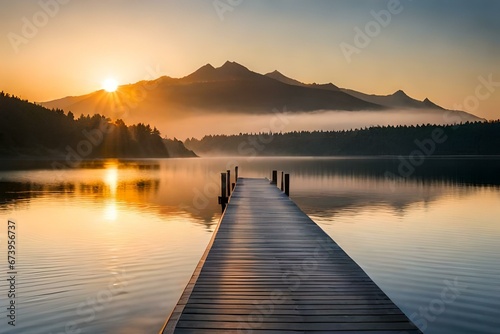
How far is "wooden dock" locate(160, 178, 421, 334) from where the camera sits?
23.3ft

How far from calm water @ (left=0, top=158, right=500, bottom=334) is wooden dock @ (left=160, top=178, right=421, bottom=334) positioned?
6.58ft

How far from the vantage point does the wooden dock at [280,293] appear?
7.10 meters

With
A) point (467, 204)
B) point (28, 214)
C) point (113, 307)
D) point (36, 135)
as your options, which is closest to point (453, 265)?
point (113, 307)

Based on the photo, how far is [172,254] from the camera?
707 inches

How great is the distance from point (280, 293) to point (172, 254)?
10.0 metres

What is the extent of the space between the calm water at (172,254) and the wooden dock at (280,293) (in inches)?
78.9

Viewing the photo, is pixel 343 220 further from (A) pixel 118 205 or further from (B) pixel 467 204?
(A) pixel 118 205

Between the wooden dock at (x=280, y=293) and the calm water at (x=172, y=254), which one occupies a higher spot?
the wooden dock at (x=280, y=293)

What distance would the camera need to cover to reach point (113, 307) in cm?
1138

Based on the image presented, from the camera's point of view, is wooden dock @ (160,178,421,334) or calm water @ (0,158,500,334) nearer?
wooden dock @ (160,178,421,334)

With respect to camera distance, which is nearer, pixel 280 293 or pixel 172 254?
pixel 280 293

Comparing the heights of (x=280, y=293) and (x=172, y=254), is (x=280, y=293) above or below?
above

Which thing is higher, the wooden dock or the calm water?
the wooden dock

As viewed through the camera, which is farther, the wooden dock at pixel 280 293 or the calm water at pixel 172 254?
the calm water at pixel 172 254
